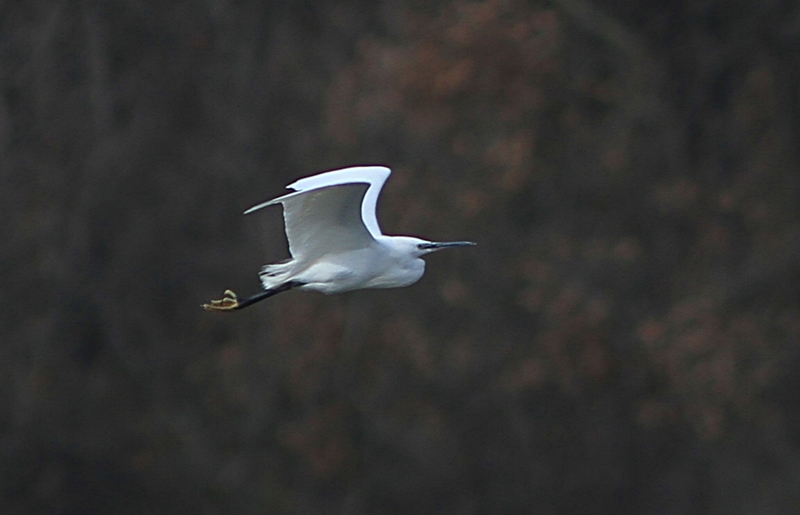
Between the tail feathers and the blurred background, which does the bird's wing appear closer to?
the tail feathers

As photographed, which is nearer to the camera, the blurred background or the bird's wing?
the bird's wing

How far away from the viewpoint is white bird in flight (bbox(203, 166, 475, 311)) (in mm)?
6645

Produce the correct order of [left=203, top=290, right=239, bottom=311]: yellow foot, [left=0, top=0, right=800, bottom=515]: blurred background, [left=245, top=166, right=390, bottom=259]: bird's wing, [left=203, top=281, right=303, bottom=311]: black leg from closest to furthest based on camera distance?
[left=245, top=166, right=390, bottom=259]: bird's wing < [left=203, top=281, right=303, bottom=311]: black leg < [left=203, top=290, right=239, bottom=311]: yellow foot < [left=0, top=0, right=800, bottom=515]: blurred background

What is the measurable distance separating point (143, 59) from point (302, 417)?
314 centimetres

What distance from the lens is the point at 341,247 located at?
22.5ft

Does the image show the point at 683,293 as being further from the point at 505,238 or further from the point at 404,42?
the point at 404,42

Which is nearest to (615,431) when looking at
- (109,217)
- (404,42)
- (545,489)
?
(545,489)

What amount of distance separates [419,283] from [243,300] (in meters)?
4.78

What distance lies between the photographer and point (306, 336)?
40.6ft

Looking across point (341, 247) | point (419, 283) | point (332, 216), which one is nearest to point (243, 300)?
point (341, 247)

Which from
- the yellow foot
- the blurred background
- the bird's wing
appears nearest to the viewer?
the bird's wing

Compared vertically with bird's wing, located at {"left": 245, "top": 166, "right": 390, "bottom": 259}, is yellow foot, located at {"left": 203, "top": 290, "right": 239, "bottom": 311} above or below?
below

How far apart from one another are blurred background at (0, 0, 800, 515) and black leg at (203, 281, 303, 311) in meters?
4.58

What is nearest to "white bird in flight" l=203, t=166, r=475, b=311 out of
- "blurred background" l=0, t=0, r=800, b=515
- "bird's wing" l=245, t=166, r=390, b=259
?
"bird's wing" l=245, t=166, r=390, b=259
